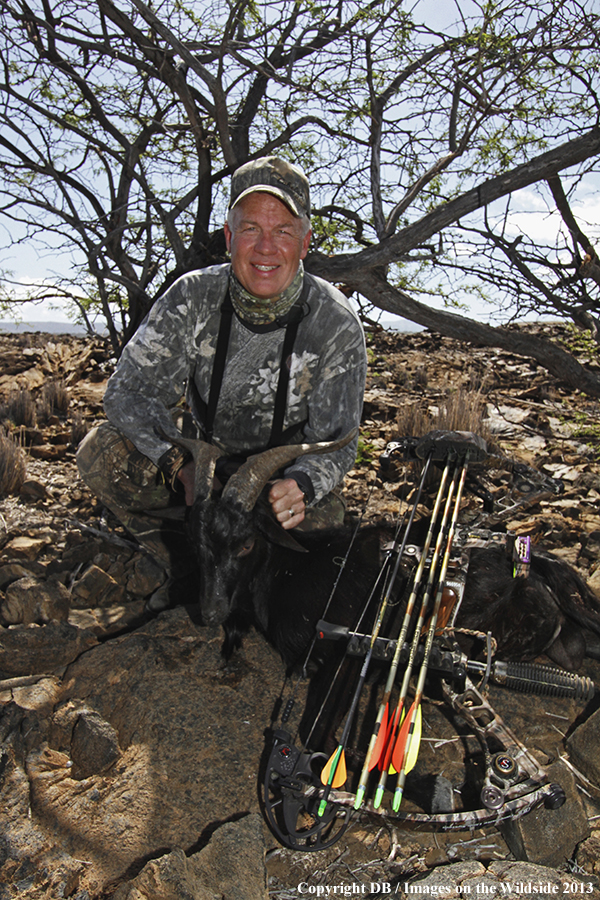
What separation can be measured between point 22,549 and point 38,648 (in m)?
1.09

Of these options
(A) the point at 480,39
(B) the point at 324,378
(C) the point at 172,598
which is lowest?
(C) the point at 172,598

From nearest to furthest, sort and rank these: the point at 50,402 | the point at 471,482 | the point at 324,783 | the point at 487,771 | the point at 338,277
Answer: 1. the point at 324,783
2. the point at 487,771
3. the point at 471,482
4. the point at 338,277
5. the point at 50,402

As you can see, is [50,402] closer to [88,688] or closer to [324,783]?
[88,688]

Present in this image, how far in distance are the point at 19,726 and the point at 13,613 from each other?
0.86 meters

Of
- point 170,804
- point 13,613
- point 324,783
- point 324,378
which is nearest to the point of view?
point 324,783

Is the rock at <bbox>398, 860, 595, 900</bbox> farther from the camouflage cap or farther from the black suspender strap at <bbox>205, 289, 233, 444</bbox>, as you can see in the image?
the camouflage cap

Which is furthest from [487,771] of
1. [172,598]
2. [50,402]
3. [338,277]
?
[50,402]

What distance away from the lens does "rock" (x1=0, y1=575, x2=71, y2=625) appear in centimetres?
342

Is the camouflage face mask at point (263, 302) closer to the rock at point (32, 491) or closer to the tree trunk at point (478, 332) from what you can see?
the tree trunk at point (478, 332)

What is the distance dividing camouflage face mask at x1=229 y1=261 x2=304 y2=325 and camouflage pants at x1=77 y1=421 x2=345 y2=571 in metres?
0.91

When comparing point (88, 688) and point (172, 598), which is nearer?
point (88, 688)

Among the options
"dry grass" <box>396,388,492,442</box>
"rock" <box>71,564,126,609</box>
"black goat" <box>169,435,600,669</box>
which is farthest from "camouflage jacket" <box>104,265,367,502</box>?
"dry grass" <box>396,388,492,442</box>

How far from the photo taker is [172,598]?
12.8 feet

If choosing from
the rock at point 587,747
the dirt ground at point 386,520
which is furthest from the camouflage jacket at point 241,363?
the rock at point 587,747
